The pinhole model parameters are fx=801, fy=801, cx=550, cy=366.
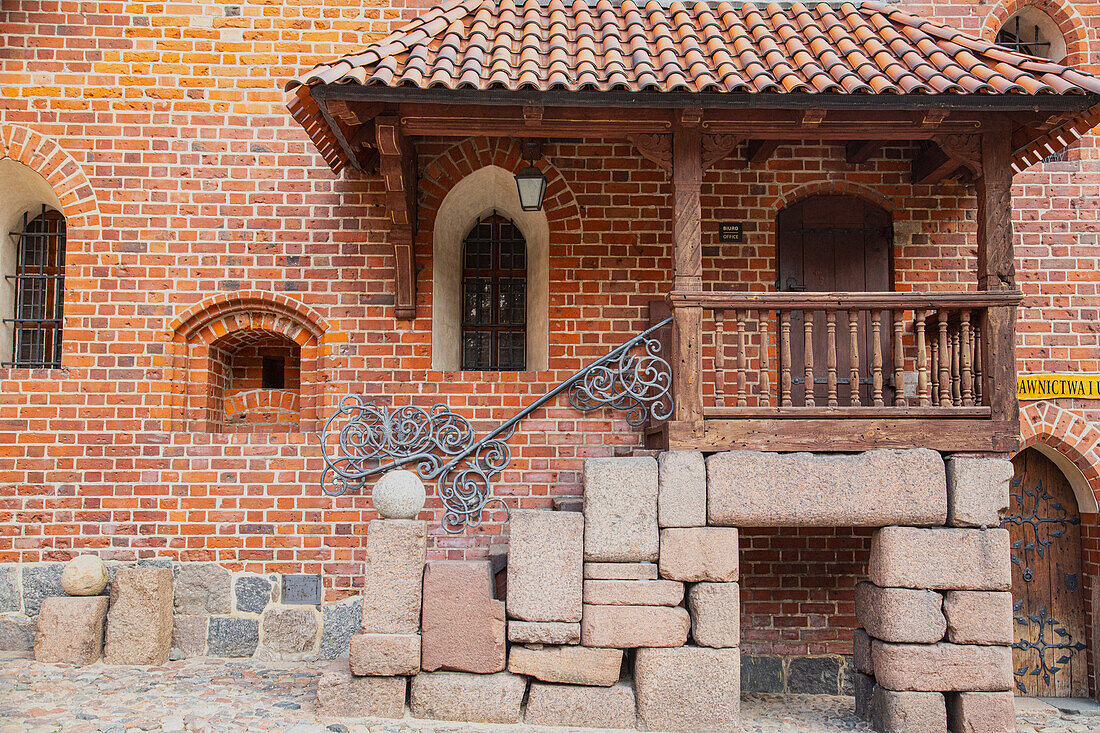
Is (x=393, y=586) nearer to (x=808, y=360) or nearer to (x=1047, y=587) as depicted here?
(x=808, y=360)

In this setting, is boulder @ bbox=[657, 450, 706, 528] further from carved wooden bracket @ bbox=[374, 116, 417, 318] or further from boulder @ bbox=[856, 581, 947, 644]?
carved wooden bracket @ bbox=[374, 116, 417, 318]

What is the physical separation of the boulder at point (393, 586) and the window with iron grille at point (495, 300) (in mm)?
2306

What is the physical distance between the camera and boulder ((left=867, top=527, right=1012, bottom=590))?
4.95 metres

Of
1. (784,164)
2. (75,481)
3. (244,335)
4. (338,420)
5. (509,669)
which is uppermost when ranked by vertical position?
(784,164)

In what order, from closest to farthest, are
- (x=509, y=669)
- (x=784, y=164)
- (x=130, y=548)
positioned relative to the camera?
(x=509, y=669)
(x=130, y=548)
(x=784, y=164)

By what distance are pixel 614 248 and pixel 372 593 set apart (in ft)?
10.6

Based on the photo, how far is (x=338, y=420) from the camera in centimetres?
618

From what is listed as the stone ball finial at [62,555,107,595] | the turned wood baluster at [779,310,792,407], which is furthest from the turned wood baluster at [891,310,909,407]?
the stone ball finial at [62,555,107,595]

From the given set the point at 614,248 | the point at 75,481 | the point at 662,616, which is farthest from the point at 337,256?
the point at 662,616

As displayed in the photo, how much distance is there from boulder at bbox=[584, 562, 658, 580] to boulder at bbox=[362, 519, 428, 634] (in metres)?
1.06

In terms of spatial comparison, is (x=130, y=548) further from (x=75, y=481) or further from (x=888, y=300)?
(x=888, y=300)

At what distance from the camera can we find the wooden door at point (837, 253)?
261 inches

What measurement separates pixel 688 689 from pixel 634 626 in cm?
50

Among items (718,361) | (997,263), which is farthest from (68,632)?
(997,263)
